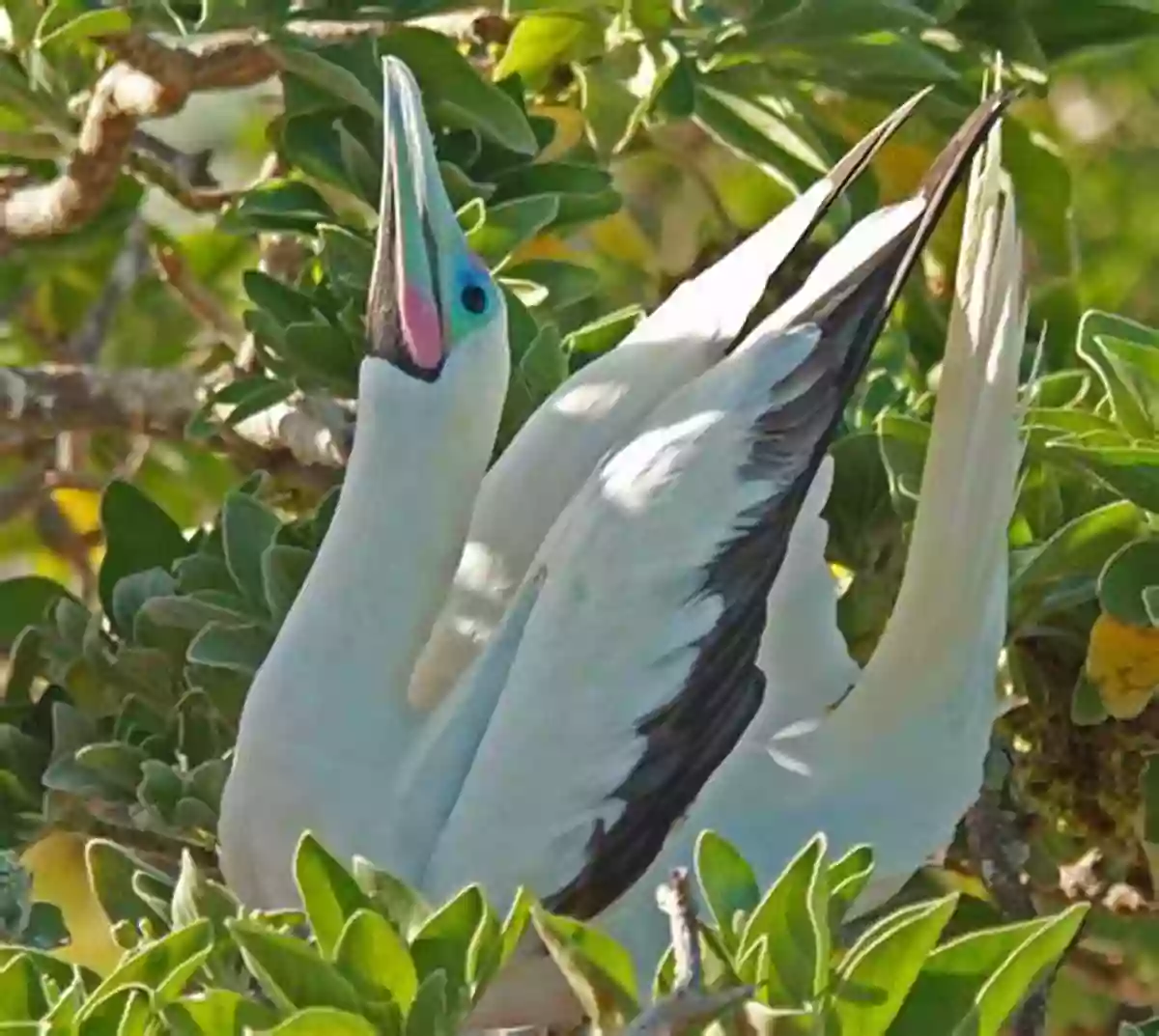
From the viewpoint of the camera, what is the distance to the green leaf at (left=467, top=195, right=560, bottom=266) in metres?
0.86

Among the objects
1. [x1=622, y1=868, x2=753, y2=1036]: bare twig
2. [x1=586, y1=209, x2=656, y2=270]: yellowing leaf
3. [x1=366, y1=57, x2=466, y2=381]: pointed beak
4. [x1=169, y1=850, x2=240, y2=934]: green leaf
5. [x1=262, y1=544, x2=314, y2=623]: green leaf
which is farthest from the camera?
[x1=586, y1=209, x2=656, y2=270]: yellowing leaf

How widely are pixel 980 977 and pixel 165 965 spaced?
0.23m

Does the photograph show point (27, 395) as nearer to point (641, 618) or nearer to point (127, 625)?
point (127, 625)

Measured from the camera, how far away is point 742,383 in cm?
70

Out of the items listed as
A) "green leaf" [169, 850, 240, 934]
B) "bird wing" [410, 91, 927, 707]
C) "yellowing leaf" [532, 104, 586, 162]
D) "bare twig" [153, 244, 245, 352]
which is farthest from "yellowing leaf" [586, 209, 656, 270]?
"green leaf" [169, 850, 240, 934]

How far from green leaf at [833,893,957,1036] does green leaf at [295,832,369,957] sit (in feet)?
0.44

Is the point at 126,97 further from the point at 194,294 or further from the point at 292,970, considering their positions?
the point at 292,970

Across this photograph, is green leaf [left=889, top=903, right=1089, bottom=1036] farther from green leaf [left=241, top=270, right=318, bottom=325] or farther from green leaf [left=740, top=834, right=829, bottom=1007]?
green leaf [left=241, top=270, right=318, bottom=325]

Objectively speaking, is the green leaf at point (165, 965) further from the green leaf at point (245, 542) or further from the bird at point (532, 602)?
the green leaf at point (245, 542)

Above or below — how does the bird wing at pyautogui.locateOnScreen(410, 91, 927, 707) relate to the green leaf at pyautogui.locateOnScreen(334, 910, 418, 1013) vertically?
above

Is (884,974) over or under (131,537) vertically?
over

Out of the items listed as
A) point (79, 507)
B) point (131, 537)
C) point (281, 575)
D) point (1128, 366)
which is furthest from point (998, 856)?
point (79, 507)

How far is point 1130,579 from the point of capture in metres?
0.73

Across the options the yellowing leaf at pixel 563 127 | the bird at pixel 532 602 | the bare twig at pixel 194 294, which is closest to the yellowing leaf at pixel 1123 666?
the bird at pixel 532 602
